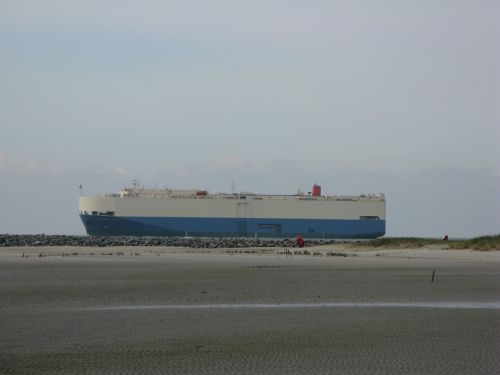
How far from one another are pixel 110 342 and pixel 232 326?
209 centimetres

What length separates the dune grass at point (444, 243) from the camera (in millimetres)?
34750

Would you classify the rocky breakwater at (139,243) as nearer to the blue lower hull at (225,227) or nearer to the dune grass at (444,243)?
the dune grass at (444,243)

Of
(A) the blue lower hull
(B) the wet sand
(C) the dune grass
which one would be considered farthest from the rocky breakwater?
(B) the wet sand

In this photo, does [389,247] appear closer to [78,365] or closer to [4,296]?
[4,296]

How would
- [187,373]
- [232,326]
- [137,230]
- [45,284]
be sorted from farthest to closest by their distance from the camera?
1. [137,230]
2. [45,284]
3. [232,326]
4. [187,373]

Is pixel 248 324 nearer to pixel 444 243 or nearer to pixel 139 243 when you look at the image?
pixel 444 243

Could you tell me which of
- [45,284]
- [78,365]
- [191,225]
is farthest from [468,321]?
[191,225]

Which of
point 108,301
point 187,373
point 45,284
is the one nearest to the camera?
point 187,373

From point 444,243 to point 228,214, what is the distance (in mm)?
43375

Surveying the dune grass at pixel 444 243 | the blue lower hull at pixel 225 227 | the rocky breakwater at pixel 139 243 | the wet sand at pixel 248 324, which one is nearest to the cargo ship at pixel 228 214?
the blue lower hull at pixel 225 227

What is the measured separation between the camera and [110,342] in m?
9.74

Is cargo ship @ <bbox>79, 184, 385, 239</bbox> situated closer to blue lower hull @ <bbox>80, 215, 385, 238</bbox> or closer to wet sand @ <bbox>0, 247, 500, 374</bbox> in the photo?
blue lower hull @ <bbox>80, 215, 385, 238</bbox>

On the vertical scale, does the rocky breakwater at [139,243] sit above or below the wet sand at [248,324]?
above

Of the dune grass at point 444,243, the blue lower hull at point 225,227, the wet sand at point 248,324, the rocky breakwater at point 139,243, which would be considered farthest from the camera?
the blue lower hull at point 225,227
